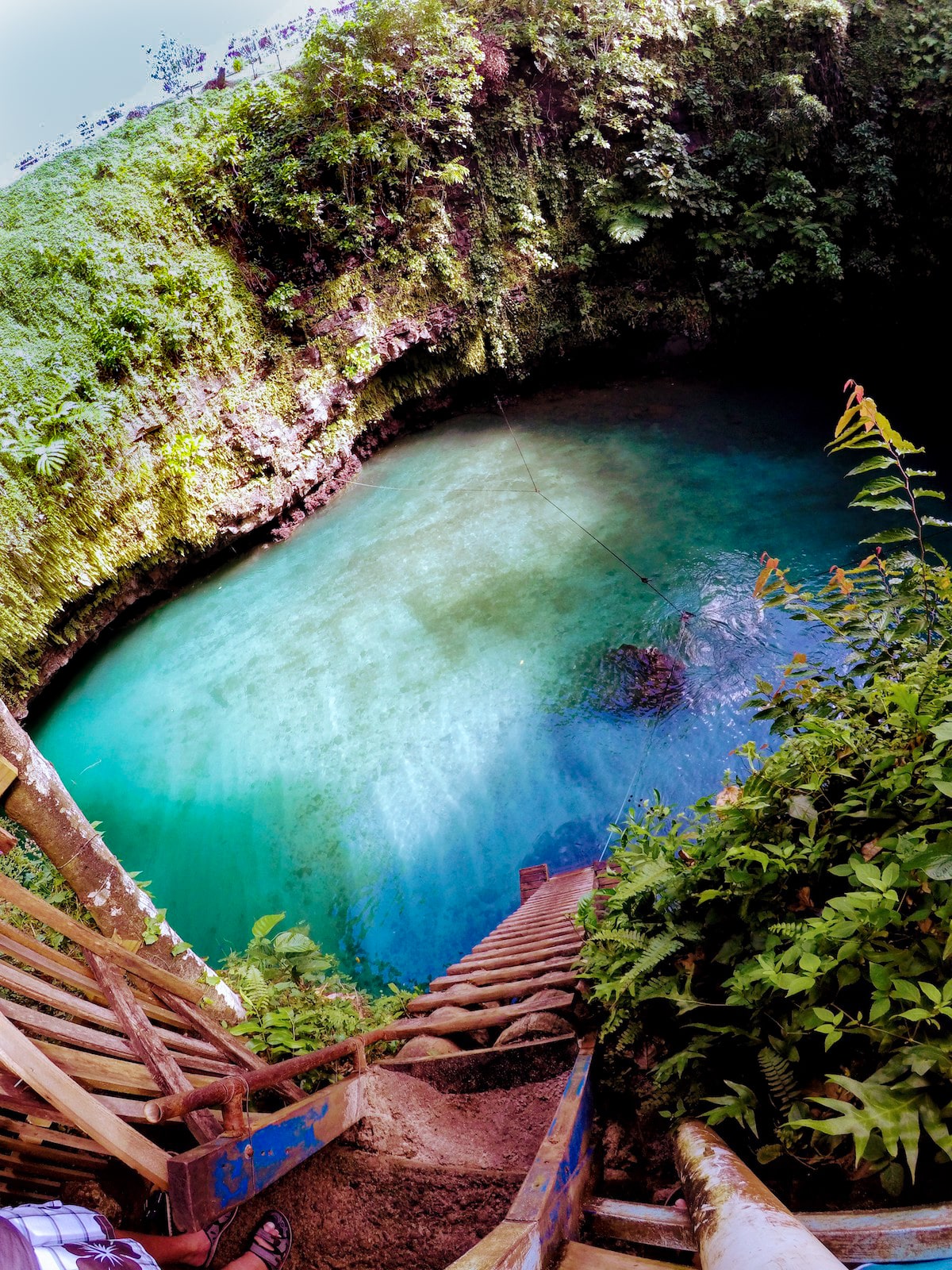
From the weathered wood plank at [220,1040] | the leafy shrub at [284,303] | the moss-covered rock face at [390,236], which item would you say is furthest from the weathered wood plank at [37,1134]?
the leafy shrub at [284,303]

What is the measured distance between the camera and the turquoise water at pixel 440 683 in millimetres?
4457

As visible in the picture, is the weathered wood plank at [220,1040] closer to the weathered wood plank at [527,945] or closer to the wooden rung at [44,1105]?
the wooden rung at [44,1105]

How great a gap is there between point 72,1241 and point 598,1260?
110cm

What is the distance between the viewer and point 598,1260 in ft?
3.24

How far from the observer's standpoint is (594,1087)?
5.44ft

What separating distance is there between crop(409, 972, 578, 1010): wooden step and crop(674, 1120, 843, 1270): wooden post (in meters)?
1.02

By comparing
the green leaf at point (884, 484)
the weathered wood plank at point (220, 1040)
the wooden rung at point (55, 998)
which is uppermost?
the green leaf at point (884, 484)

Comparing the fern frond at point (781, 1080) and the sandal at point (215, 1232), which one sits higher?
the fern frond at point (781, 1080)

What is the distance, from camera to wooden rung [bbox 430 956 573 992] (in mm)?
2279

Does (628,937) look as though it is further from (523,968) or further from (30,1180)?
(30,1180)

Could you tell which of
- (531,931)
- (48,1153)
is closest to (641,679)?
(531,931)

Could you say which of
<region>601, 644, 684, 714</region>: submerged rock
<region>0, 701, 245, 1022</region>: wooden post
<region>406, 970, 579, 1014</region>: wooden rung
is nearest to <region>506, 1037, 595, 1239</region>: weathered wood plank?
<region>406, 970, 579, 1014</region>: wooden rung

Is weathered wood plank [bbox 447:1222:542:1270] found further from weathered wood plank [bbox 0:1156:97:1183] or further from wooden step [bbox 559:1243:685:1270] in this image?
weathered wood plank [bbox 0:1156:97:1183]

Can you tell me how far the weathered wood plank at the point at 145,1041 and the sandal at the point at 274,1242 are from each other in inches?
11.1
